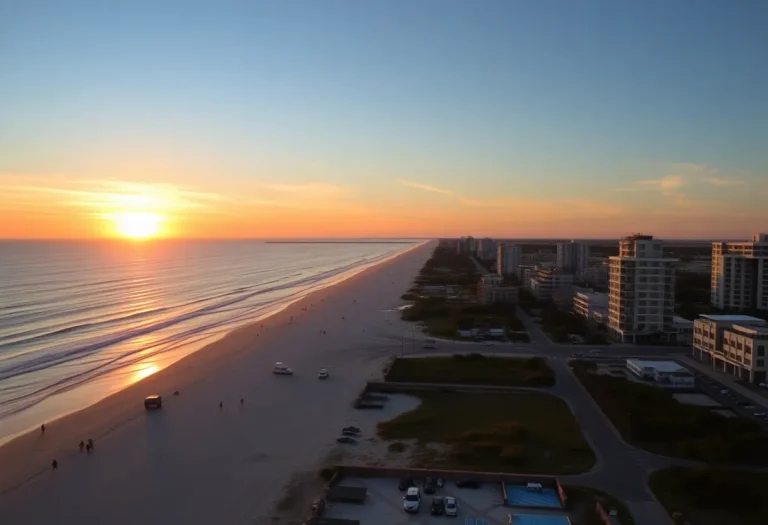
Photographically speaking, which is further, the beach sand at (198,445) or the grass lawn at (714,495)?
the beach sand at (198,445)

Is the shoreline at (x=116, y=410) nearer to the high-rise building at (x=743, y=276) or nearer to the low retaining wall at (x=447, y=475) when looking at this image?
the low retaining wall at (x=447, y=475)

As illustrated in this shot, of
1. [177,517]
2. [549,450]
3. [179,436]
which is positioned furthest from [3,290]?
[549,450]

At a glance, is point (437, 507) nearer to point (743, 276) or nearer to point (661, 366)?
point (661, 366)

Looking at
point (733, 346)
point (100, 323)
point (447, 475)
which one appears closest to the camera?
point (447, 475)

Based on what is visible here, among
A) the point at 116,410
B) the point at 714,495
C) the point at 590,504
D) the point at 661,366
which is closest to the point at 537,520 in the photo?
the point at 590,504

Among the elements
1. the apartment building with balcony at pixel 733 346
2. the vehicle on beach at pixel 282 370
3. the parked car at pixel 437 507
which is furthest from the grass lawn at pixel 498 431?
the apartment building with balcony at pixel 733 346

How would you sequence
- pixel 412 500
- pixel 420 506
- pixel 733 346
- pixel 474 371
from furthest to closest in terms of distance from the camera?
1. pixel 474 371
2. pixel 733 346
3. pixel 420 506
4. pixel 412 500
